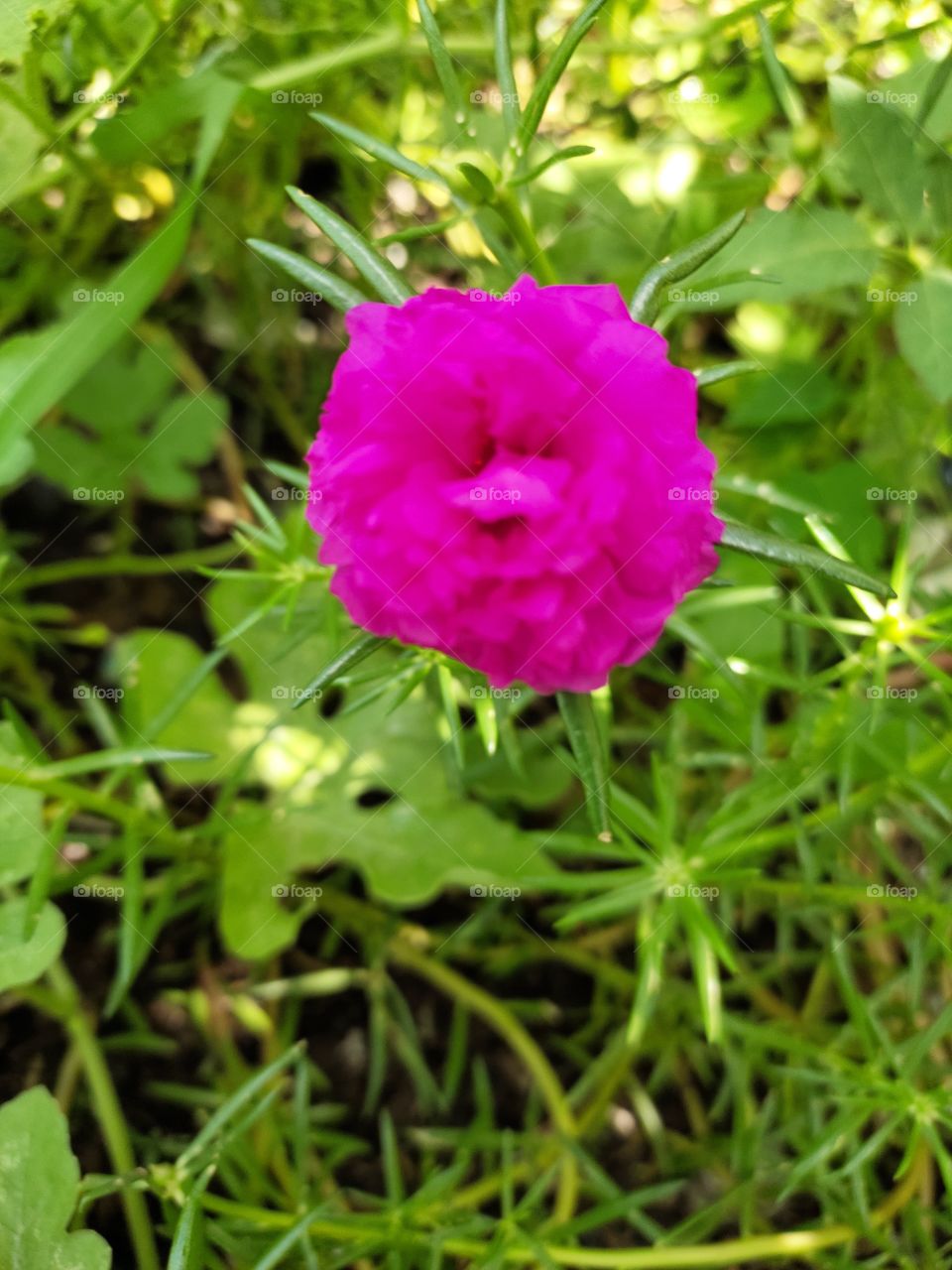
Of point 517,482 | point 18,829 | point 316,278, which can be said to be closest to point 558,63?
point 316,278

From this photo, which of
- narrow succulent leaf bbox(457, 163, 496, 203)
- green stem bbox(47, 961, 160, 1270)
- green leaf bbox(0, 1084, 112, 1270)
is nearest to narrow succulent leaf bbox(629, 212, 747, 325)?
narrow succulent leaf bbox(457, 163, 496, 203)

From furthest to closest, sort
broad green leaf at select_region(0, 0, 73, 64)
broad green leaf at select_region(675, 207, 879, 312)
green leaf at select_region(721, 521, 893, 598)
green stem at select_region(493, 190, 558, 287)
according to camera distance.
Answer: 1. broad green leaf at select_region(675, 207, 879, 312)
2. broad green leaf at select_region(0, 0, 73, 64)
3. green stem at select_region(493, 190, 558, 287)
4. green leaf at select_region(721, 521, 893, 598)

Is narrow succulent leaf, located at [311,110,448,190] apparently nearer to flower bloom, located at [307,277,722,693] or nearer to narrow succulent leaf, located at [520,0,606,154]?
narrow succulent leaf, located at [520,0,606,154]

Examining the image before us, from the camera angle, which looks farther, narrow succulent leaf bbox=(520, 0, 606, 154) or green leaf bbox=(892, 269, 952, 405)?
green leaf bbox=(892, 269, 952, 405)

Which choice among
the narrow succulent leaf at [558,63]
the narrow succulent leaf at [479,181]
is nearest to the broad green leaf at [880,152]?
the narrow succulent leaf at [558,63]

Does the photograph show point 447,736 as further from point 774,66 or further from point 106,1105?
point 774,66

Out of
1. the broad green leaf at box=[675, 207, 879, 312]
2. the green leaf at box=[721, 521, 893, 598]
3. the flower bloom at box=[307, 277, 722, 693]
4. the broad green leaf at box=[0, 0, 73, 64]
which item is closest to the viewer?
the flower bloom at box=[307, 277, 722, 693]

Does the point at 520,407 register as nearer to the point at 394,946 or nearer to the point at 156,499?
the point at 394,946

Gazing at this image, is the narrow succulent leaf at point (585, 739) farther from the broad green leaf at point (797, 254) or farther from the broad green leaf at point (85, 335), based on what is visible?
the broad green leaf at point (85, 335)

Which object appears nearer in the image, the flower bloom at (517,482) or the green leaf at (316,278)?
the flower bloom at (517,482)
